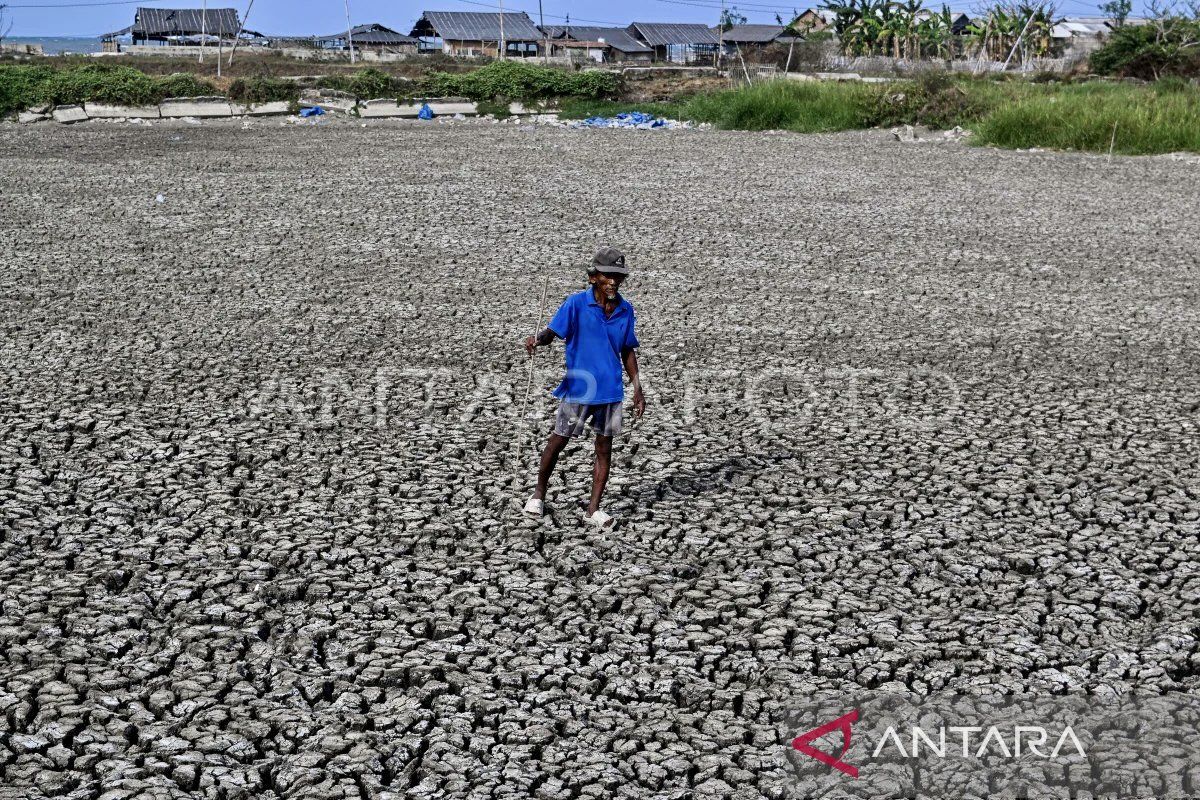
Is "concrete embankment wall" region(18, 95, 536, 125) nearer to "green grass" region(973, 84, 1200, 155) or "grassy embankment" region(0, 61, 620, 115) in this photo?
"grassy embankment" region(0, 61, 620, 115)

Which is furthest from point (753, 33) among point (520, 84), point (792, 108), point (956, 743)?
point (956, 743)

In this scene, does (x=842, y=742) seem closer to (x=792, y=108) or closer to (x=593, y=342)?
(x=593, y=342)

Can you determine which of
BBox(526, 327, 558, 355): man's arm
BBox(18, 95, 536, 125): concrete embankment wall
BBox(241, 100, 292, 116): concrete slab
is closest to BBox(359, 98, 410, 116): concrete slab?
BBox(18, 95, 536, 125): concrete embankment wall

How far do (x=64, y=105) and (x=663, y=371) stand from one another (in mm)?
28545

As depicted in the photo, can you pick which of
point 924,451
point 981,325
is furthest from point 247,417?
point 981,325

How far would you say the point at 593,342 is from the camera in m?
5.84

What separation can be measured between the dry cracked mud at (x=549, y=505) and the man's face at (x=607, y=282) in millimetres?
1158

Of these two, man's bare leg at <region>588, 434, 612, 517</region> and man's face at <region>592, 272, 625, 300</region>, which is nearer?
man's face at <region>592, 272, 625, 300</region>

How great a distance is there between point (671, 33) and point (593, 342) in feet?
283

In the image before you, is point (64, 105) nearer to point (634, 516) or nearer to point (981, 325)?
point (981, 325)

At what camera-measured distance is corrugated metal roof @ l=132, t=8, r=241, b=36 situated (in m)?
86.2

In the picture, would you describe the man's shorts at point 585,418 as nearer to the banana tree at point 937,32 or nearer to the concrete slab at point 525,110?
the concrete slab at point 525,110

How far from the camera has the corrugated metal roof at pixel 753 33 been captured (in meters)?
89.3

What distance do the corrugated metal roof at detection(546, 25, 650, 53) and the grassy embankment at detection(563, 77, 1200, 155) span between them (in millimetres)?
51928
